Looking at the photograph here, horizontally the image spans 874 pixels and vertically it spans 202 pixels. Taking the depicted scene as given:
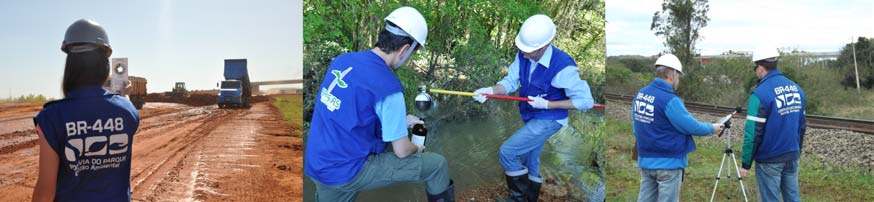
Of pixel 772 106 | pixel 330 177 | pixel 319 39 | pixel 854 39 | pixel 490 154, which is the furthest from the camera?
pixel 490 154

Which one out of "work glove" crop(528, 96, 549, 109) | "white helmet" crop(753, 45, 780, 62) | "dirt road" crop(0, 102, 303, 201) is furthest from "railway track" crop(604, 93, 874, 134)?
"dirt road" crop(0, 102, 303, 201)

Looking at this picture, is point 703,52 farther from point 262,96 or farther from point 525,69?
point 262,96

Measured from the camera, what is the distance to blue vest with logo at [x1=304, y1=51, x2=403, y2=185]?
354 cm

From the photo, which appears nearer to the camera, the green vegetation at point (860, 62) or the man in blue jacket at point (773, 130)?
the man in blue jacket at point (773, 130)

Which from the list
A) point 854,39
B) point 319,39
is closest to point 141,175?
point 319,39

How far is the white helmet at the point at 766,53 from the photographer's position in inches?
178

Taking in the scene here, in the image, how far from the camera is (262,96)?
564 centimetres

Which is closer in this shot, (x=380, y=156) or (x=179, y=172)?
(x=380, y=156)

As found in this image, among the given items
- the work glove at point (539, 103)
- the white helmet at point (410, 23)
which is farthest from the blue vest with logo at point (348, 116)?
the work glove at point (539, 103)

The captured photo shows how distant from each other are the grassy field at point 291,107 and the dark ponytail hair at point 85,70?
1.67 meters

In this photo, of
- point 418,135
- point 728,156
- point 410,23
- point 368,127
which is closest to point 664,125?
point 728,156

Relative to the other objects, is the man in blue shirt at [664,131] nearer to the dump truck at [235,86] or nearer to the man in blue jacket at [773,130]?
the man in blue jacket at [773,130]

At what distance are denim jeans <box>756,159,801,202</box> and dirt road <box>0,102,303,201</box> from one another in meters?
→ 3.64

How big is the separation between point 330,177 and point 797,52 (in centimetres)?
320
